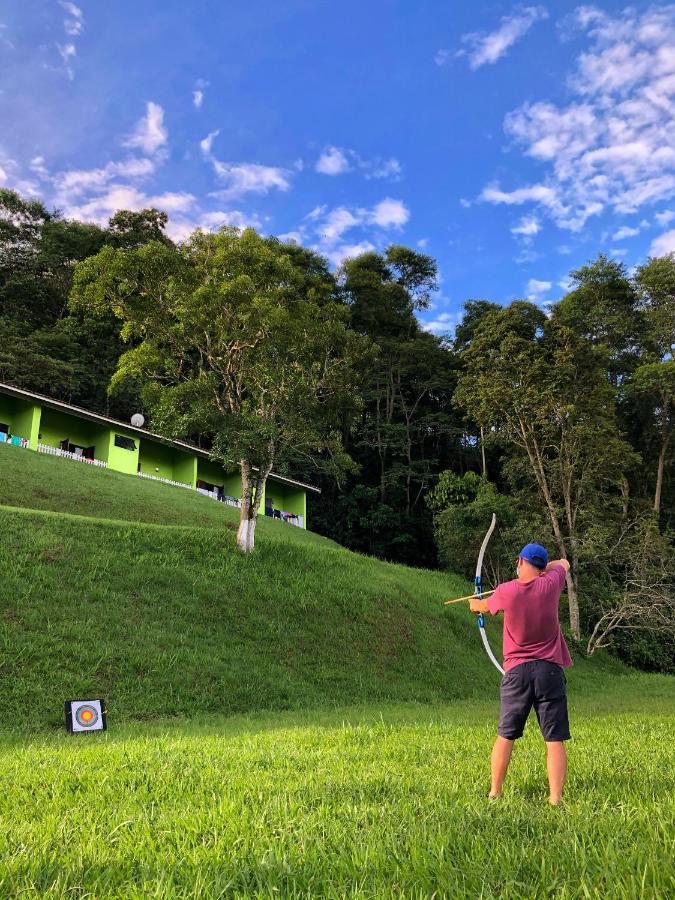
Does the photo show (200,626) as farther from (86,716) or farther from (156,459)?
(156,459)

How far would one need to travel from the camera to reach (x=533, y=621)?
12.2ft

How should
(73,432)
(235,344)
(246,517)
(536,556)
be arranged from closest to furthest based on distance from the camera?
(536,556) < (246,517) < (235,344) < (73,432)

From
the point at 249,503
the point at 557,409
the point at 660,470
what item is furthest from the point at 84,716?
the point at 660,470

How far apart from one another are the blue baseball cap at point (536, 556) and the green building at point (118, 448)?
63.8ft

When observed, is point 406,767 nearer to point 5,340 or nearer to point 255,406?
point 255,406

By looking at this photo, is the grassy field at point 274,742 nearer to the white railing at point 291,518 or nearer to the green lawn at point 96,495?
the green lawn at point 96,495

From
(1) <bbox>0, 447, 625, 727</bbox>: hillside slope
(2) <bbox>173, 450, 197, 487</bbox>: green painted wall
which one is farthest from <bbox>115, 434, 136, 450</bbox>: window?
(1) <bbox>0, 447, 625, 727</bbox>: hillside slope

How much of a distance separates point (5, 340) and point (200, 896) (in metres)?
36.4

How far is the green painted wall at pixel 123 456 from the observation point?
29.5 m

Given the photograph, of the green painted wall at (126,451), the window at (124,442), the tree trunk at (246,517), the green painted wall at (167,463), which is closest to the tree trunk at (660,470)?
the green painted wall at (126,451)

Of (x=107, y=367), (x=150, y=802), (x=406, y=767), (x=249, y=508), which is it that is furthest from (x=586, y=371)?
(x=107, y=367)

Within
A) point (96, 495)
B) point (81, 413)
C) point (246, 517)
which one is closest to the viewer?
point (246, 517)

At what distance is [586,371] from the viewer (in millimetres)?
22828

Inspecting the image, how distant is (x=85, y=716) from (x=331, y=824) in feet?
18.4
